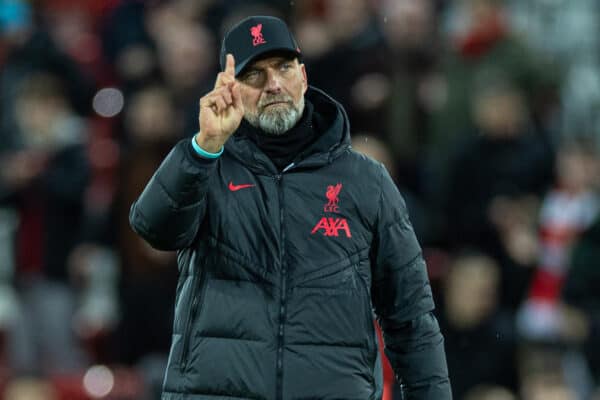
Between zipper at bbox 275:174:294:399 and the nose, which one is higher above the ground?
the nose

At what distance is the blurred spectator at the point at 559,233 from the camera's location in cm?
952

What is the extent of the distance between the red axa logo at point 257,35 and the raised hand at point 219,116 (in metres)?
0.34

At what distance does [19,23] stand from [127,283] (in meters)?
2.90

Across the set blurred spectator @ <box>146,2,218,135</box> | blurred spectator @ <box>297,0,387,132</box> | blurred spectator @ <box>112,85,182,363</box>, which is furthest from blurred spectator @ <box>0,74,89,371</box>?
blurred spectator @ <box>297,0,387,132</box>

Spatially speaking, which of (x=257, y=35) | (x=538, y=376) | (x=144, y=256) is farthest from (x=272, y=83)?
(x=144, y=256)

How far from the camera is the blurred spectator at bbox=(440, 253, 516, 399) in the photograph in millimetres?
9125

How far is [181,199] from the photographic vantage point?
4.66 meters

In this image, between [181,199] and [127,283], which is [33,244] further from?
[181,199]

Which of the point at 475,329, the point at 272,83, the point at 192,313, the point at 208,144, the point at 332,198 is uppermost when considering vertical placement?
the point at 272,83

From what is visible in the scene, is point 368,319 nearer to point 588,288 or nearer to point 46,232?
point 588,288

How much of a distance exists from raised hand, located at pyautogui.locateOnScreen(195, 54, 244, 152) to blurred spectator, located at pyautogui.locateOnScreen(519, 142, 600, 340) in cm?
505

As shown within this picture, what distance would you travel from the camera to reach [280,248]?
4.80 meters

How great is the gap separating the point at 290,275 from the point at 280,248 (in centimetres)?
9

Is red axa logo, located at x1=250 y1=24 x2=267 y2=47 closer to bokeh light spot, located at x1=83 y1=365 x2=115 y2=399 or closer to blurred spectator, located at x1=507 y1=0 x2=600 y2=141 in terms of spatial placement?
bokeh light spot, located at x1=83 y1=365 x2=115 y2=399
